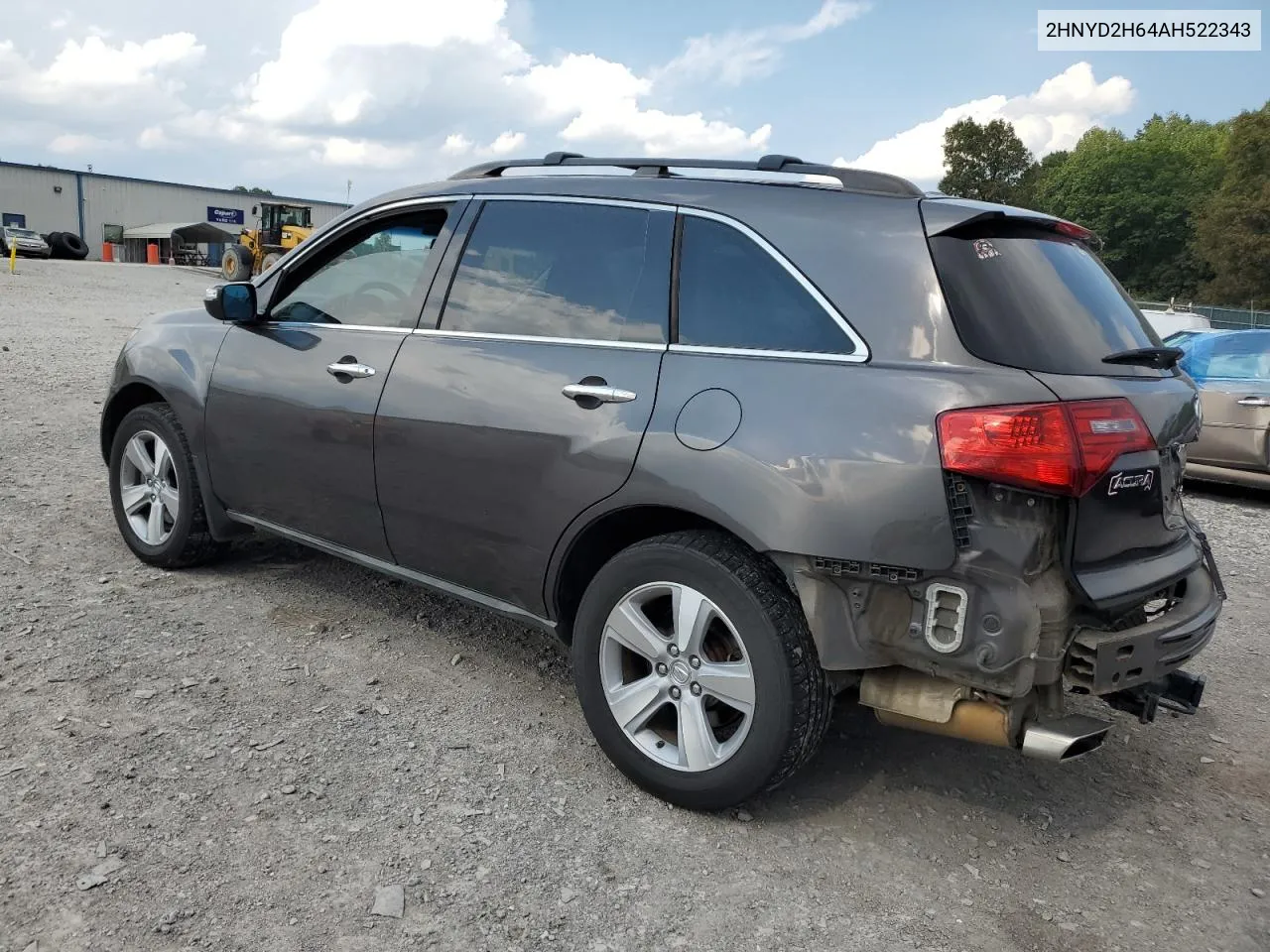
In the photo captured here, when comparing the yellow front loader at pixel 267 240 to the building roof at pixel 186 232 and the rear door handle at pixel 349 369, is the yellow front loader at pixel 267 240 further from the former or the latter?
the rear door handle at pixel 349 369

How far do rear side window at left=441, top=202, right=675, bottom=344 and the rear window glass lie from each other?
0.87m

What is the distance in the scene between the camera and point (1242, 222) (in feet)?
178

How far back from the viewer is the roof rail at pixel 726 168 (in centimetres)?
301

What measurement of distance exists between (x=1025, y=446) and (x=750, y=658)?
91 centimetres

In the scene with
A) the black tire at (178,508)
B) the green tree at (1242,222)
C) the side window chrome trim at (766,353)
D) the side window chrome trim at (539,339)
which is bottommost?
the black tire at (178,508)

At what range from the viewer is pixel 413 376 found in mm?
3617

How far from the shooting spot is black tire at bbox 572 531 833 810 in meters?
2.77

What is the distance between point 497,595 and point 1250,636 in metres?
3.67

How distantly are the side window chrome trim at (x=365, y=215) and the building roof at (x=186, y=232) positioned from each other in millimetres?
61081

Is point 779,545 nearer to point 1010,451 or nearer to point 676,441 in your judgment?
point 676,441

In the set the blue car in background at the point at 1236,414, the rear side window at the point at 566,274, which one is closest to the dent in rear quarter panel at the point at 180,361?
the rear side window at the point at 566,274

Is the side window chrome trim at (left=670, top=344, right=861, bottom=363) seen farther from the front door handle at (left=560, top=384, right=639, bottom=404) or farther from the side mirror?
the side mirror

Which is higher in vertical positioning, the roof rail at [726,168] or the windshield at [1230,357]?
the roof rail at [726,168]

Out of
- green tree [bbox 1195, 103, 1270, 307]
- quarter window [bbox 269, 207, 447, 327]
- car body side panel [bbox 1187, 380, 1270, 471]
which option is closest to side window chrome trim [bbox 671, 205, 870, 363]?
quarter window [bbox 269, 207, 447, 327]
